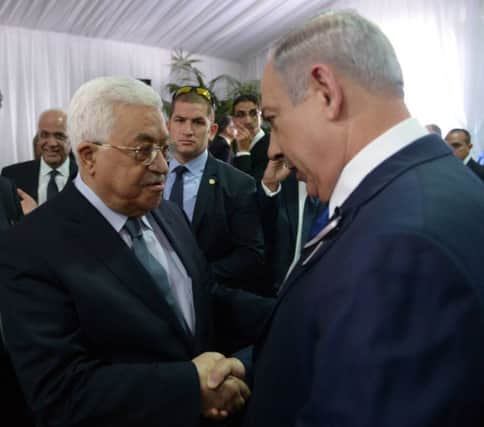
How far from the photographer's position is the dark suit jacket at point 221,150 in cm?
376

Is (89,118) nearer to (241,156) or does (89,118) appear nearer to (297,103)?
(297,103)

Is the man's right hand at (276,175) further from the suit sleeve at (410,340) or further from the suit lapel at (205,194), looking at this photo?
the suit sleeve at (410,340)

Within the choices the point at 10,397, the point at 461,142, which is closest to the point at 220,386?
the point at 10,397

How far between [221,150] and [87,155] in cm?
247

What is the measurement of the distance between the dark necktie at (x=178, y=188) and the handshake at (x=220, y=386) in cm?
133

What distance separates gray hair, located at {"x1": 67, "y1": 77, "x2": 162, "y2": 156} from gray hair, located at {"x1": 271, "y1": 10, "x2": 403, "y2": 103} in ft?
1.81

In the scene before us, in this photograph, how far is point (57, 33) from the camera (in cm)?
714

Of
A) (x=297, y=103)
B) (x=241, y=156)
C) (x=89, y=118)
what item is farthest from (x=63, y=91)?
(x=297, y=103)

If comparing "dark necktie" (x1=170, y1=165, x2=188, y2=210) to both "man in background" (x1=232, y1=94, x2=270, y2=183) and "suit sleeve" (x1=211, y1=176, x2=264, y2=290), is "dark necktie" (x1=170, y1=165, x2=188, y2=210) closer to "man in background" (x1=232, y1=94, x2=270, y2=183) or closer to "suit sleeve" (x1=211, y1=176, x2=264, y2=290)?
"suit sleeve" (x1=211, y1=176, x2=264, y2=290)

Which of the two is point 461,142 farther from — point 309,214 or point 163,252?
point 163,252

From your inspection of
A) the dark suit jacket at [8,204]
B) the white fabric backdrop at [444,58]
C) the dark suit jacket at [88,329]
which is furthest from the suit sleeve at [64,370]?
the white fabric backdrop at [444,58]

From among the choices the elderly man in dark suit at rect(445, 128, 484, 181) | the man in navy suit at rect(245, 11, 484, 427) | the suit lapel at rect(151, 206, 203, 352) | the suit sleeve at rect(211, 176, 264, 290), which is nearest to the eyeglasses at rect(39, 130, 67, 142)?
the suit sleeve at rect(211, 176, 264, 290)

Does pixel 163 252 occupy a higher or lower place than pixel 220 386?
higher

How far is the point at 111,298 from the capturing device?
1.20 m
